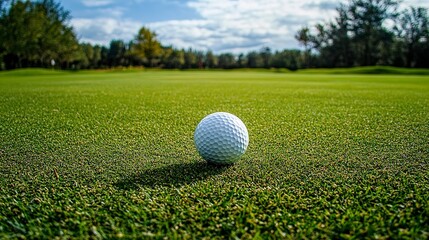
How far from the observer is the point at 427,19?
52656 millimetres

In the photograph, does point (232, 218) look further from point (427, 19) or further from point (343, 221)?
point (427, 19)

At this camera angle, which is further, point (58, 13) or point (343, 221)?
point (58, 13)

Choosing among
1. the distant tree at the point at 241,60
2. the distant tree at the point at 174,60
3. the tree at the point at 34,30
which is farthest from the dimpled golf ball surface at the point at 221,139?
the distant tree at the point at 241,60

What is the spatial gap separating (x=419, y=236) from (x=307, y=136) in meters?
2.12

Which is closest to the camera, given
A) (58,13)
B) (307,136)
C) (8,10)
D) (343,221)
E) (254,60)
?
(343,221)

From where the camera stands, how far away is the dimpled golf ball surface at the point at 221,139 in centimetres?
260

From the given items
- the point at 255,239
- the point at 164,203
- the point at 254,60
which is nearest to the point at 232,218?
the point at 255,239

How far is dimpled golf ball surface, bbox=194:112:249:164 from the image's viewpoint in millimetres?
2600

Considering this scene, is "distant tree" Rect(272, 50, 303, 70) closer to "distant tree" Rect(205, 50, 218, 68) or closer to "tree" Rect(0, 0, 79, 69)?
"distant tree" Rect(205, 50, 218, 68)

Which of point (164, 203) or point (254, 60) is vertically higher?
point (254, 60)

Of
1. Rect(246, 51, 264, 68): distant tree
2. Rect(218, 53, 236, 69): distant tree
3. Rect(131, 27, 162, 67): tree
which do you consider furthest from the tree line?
Rect(218, 53, 236, 69): distant tree

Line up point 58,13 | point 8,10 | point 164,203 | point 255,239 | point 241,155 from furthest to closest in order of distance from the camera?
point 58,13
point 8,10
point 241,155
point 164,203
point 255,239

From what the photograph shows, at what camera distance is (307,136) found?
11.8 ft

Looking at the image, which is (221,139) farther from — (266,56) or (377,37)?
A: (266,56)
